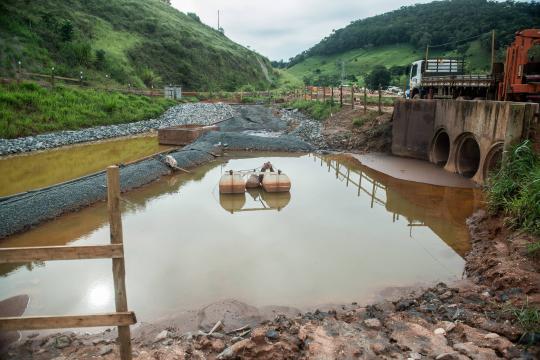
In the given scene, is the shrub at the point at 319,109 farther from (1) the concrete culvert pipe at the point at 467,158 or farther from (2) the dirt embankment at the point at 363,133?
(1) the concrete culvert pipe at the point at 467,158

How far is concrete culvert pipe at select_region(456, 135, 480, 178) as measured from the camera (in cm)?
1619

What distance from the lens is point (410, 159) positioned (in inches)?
755

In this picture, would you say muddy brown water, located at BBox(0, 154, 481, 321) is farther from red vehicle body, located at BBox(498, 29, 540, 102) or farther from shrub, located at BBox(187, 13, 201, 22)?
shrub, located at BBox(187, 13, 201, 22)

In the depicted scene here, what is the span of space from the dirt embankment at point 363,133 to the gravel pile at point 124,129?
10607 millimetres

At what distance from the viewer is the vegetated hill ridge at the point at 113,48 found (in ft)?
99.1

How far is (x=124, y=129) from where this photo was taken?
26156mm

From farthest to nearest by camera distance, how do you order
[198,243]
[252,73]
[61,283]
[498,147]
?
[252,73] < [498,147] < [198,243] < [61,283]

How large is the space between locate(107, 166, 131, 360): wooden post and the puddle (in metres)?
10.7

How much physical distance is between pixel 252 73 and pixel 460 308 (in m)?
61.3

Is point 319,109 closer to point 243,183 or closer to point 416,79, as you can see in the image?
point 416,79

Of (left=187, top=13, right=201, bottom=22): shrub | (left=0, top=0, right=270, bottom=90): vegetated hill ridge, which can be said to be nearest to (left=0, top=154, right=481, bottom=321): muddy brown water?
(left=0, top=0, right=270, bottom=90): vegetated hill ridge

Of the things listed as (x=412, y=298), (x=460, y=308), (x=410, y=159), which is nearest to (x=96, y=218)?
(x=412, y=298)

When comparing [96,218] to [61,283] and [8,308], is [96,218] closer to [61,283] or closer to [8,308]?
[61,283]

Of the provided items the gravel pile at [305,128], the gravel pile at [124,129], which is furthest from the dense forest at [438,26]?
the gravel pile at [124,129]
